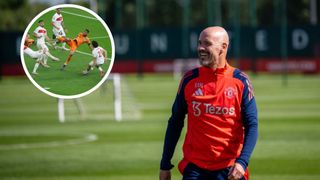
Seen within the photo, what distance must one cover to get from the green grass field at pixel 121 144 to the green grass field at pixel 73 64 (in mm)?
7434

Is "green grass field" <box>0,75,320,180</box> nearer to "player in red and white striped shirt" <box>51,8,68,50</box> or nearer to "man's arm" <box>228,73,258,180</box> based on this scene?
"man's arm" <box>228,73,258,180</box>

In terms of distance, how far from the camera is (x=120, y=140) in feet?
64.2

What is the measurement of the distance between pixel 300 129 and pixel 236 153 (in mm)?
14737

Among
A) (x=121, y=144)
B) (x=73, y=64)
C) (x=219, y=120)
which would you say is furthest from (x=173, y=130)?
(x=121, y=144)

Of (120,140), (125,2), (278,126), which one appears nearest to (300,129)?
(278,126)

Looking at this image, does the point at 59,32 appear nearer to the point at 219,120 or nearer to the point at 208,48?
the point at 208,48

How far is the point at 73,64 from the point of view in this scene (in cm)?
619

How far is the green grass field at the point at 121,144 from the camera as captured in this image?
47.0 ft

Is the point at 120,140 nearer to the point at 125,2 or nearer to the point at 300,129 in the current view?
the point at 300,129

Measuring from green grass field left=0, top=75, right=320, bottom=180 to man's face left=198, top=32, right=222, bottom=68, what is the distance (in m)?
7.01

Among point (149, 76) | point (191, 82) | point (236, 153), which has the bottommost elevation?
point (149, 76)

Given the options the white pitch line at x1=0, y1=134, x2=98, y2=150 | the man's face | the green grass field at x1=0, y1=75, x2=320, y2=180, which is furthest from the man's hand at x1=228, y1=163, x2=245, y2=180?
the white pitch line at x1=0, y1=134, x2=98, y2=150

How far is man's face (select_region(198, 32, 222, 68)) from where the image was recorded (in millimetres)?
6430

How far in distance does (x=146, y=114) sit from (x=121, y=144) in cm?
883
